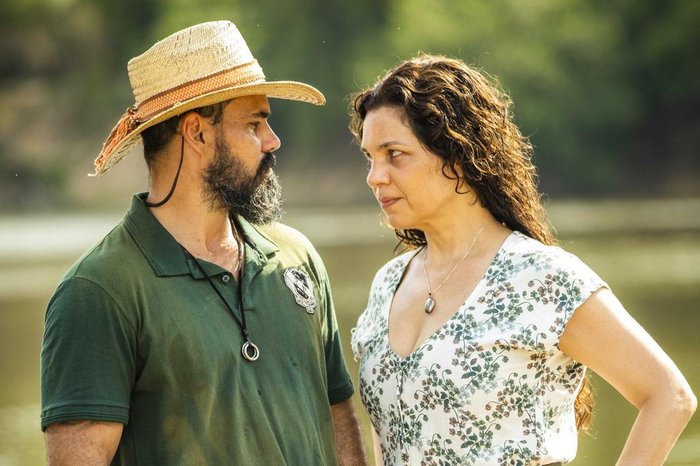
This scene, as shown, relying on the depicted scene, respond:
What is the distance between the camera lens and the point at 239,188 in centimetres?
313

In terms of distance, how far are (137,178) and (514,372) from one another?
35.1m

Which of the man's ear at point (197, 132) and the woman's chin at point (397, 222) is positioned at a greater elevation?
the man's ear at point (197, 132)

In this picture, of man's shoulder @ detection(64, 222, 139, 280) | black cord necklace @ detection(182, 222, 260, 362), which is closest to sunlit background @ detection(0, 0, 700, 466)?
black cord necklace @ detection(182, 222, 260, 362)

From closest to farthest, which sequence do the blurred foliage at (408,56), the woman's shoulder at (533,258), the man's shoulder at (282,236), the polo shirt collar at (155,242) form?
the polo shirt collar at (155,242) < the woman's shoulder at (533,258) < the man's shoulder at (282,236) < the blurred foliage at (408,56)

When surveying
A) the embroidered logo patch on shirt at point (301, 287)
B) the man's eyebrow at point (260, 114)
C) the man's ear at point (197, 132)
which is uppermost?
the man's eyebrow at point (260, 114)

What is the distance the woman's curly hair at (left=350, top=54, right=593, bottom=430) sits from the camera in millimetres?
3225

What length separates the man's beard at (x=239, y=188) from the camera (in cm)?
313

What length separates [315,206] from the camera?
3269 cm

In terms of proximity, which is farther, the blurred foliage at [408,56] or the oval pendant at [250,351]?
the blurred foliage at [408,56]

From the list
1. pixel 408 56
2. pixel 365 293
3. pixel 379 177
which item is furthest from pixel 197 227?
pixel 408 56

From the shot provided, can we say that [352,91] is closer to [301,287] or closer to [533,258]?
[301,287]

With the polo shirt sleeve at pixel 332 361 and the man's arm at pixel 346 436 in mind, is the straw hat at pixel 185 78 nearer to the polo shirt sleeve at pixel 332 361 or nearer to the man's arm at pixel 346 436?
the polo shirt sleeve at pixel 332 361

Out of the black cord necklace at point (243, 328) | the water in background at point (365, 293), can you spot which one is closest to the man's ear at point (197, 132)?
the black cord necklace at point (243, 328)

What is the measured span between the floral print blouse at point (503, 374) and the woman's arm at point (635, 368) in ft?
0.13
